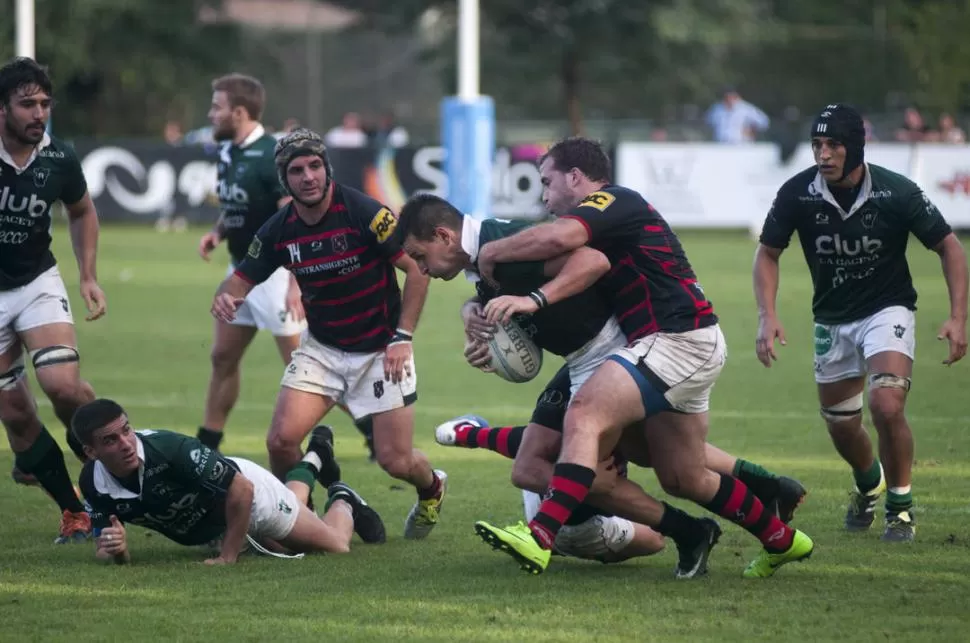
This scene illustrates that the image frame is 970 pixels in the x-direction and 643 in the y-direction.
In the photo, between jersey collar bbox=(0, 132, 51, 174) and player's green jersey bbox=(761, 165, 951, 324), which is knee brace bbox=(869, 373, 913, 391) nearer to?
player's green jersey bbox=(761, 165, 951, 324)

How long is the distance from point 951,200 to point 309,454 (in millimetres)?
20204

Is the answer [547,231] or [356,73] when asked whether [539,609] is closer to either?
[547,231]

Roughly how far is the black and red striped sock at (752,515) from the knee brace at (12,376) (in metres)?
3.62

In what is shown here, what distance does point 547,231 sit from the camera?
6.32 meters

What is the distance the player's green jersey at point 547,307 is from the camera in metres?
6.48

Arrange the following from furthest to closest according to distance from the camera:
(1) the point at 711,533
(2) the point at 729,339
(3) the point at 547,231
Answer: (2) the point at 729,339, (1) the point at 711,533, (3) the point at 547,231

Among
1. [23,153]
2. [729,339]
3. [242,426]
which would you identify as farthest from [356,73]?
[23,153]

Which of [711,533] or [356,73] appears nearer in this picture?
[711,533]

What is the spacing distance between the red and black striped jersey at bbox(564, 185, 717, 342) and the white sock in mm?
2057

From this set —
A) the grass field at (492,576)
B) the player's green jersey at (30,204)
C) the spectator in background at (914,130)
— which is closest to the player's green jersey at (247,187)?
the grass field at (492,576)

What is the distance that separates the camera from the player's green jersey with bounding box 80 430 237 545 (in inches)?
273

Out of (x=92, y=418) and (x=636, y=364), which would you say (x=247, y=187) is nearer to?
(x=92, y=418)

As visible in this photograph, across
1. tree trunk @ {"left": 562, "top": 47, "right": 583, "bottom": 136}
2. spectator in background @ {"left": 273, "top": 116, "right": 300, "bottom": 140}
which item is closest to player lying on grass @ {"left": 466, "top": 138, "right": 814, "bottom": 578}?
spectator in background @ {"left": 273, "top": 116, "right": 300, "bottom": 140}

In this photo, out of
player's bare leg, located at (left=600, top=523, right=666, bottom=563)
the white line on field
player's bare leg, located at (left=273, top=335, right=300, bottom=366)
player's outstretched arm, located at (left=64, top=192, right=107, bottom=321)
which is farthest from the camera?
the white line on field
